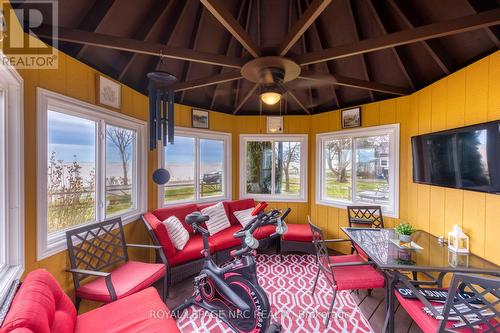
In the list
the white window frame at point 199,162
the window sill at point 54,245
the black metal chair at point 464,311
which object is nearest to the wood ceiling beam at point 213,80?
the white window frame at point 199,162

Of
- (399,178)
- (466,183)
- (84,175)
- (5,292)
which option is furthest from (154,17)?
(399,178)

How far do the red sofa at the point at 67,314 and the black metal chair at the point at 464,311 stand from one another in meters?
1.89

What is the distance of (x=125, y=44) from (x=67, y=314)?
2.13m

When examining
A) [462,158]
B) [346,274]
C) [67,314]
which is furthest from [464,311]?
[67,314]

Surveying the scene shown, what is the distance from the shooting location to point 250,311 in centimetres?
193

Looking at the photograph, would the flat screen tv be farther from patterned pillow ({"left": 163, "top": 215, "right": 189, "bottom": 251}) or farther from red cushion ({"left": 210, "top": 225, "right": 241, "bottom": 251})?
patterned pillow ({"left": 163, "top": 215, "right": 189, "bottom": 251})

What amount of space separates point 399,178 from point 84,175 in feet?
14.5

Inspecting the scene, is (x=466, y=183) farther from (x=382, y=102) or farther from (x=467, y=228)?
(x=382, y=102)

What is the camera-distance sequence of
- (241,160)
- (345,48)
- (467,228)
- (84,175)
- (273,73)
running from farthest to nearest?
(241,160)
(84,175)
(467,228)
(273,73)
(345,48)

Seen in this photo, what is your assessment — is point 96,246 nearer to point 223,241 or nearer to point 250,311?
point 223,241

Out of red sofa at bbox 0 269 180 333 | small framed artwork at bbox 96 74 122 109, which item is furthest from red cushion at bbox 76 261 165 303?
small framed artwork at bbox 96 74 122 109

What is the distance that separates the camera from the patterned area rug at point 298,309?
2.22 metres

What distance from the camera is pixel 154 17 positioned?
2404 millimetres

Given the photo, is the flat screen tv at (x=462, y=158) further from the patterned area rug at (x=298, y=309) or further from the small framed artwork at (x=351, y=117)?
the patterned area rug at (x=298, y=309)
